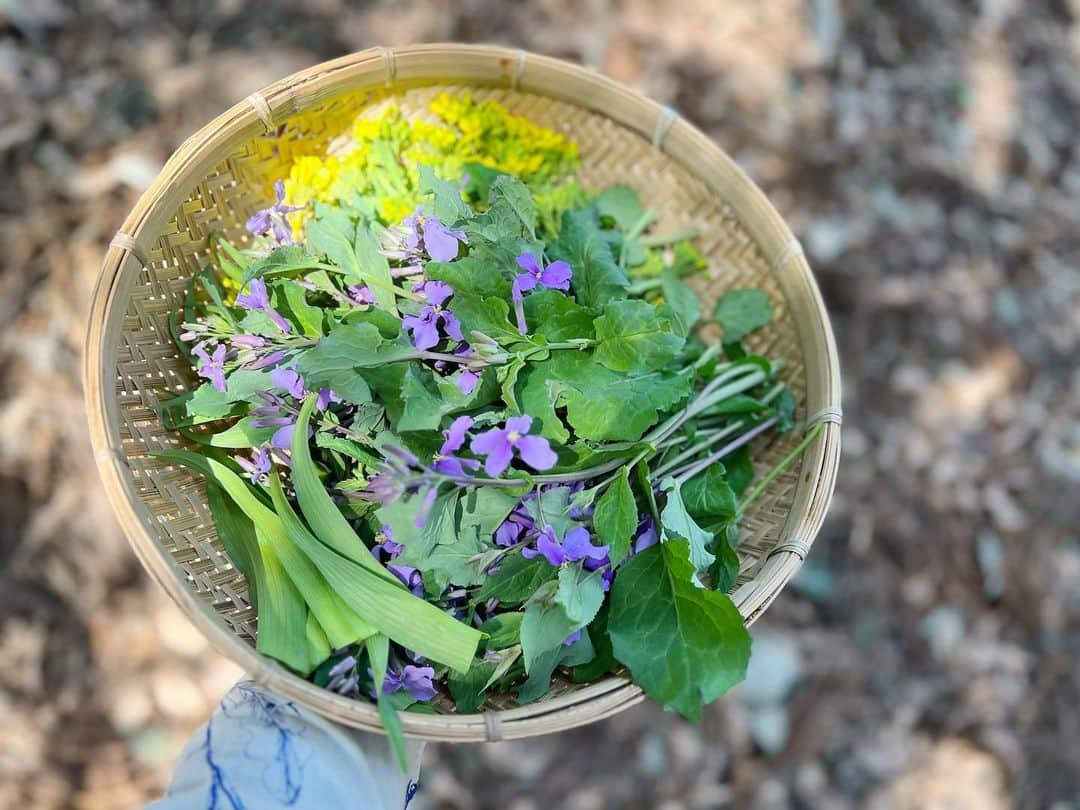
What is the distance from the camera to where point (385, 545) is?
1.08 m

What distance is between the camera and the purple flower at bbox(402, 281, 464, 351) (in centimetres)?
Result: 104

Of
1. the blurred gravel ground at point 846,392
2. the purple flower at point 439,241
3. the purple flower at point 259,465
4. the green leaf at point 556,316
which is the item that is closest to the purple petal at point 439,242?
the purple flower at point 439,241

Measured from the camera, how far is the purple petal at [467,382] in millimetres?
1015

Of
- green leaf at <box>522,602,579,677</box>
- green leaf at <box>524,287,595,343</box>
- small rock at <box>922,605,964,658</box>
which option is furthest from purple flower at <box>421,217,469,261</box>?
small rock at <box>922,605,964,658</box>

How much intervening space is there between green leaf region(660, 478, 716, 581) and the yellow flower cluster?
0.57 meters

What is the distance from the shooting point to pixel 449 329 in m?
1.06

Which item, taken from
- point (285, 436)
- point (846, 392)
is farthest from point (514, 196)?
point (846, 392)

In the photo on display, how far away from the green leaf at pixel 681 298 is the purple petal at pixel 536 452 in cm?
46

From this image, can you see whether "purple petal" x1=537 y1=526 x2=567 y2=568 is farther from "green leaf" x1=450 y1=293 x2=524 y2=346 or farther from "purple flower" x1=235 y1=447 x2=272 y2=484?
"purple flower" x1=235 y1=447 x2=272 y2=484

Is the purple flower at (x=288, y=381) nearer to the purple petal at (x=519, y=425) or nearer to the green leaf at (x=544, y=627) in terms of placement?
the purple petal at (x=519, y=425)

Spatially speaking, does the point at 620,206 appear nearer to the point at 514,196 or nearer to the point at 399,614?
the point at 514,196

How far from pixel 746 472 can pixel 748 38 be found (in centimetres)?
128

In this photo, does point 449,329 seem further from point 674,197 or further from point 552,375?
point 674,197

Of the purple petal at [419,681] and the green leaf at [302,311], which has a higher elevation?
the green leaf at [302,311]
